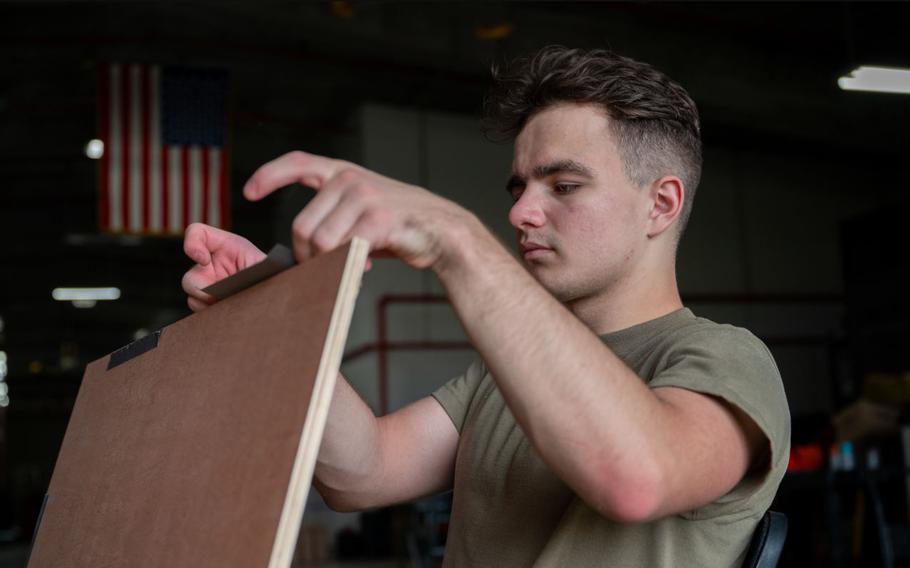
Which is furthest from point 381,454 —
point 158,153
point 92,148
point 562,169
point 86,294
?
point 86,294

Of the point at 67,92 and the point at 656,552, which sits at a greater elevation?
the point at 67,92

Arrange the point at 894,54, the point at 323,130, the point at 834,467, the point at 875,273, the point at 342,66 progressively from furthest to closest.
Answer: the point at 323,130 < the point at 342,66 < the point at 875,273 < the point at 894,54 < the point at 834,467

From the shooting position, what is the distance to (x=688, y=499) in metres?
0.95

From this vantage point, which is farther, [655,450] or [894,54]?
[894,54]

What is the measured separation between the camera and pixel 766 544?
3.73 ft

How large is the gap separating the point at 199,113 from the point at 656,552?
231 inches

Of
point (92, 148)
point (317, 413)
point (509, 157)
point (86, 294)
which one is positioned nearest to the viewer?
point (317, 413)

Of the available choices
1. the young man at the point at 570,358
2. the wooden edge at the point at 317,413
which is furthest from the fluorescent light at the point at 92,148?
the wooden edge at the point at 317,413

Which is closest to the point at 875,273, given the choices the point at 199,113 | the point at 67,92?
the point at 199,113

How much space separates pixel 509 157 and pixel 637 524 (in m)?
9.86

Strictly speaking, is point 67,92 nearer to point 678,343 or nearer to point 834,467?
point 834,467

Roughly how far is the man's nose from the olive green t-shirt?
0.61ft

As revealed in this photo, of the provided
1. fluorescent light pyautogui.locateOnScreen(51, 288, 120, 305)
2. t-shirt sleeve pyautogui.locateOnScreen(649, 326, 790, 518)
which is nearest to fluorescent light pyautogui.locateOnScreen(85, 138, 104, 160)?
fluorescent light pyautogui.locateOnScreen(51, 288, 120, 305)

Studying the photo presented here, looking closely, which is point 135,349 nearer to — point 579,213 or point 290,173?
point 290,173
